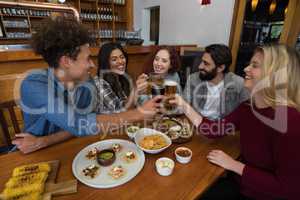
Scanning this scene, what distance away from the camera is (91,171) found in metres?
0.83

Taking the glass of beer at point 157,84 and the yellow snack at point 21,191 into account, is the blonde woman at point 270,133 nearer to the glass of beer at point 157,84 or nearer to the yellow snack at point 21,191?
the glass of beer at point 157,84

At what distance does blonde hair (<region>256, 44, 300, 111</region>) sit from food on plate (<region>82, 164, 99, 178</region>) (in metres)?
0.92

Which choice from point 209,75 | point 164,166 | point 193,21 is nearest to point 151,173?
point 164,166

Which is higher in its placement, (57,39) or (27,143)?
(57,39)

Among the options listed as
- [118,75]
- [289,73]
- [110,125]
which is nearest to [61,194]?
[110,125]

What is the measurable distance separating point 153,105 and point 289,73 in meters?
0.71

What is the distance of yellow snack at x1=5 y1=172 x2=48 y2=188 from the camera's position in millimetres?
722

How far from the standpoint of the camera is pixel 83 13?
5121mm

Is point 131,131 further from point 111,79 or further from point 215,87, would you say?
point 215,87

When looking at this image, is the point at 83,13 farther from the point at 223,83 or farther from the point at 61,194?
the point at 61,194

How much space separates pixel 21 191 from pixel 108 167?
1.13ft

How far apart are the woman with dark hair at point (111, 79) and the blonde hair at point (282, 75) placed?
1093 millimetres

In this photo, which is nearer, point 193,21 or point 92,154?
point 92,154

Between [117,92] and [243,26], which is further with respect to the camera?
[243,26]
